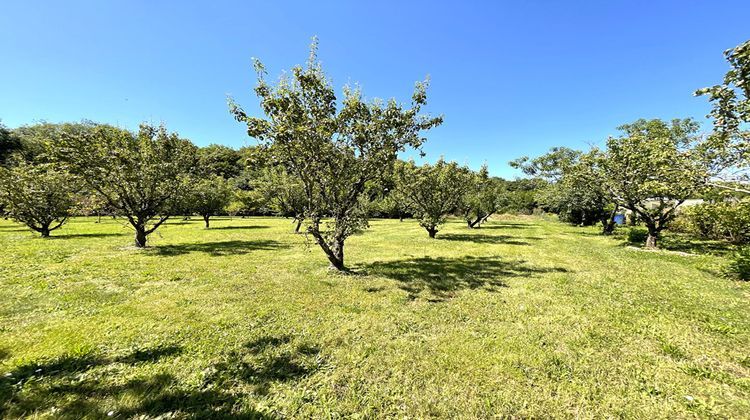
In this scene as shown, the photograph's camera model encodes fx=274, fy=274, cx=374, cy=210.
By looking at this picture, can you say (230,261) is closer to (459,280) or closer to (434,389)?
(459,280)

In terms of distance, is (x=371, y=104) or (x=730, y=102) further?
(x=371, y=104)

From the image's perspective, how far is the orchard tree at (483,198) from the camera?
28969 mm

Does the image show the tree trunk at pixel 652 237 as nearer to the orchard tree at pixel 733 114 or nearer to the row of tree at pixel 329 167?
the row of tree at pixel 329 167

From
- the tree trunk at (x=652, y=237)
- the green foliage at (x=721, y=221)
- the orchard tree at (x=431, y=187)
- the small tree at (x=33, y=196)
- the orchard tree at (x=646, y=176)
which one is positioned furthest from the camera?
the orchard tree at (x=431, y=187)

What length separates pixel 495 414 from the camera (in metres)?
3.77

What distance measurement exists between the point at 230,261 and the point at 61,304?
603cm

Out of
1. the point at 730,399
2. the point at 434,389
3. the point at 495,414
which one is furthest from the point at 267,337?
the point at 730,399

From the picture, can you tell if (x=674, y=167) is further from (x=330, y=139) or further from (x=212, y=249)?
(x=212, y=249)

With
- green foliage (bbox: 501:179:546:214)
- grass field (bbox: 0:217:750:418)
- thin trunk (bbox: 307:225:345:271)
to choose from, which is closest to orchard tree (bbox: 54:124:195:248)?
grass field (bbox: 0:217:750:418)

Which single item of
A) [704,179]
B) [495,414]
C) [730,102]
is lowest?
[495,414]

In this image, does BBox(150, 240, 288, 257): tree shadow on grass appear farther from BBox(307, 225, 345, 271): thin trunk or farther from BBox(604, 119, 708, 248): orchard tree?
BBox(604, 119, 708, 248): orchard tree

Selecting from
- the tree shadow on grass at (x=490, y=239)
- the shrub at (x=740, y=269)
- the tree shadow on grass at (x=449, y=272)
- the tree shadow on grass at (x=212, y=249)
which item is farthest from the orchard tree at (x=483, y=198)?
the tree shadow on grass at (x=212, y=249)

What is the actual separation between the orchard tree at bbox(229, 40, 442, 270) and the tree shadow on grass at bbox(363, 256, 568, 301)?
2.67 metres

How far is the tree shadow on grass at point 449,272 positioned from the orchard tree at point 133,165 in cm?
1304
